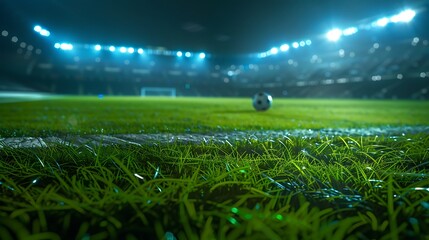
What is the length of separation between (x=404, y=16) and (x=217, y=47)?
77.4 feet

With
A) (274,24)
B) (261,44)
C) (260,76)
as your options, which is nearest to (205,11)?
(274,24)

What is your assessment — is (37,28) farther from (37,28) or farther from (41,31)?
(41,31)

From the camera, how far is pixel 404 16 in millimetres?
30000

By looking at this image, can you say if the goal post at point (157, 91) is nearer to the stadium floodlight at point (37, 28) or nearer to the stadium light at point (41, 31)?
the stadium light at point (41, 31)

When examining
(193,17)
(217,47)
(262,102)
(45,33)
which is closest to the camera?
(262,102)

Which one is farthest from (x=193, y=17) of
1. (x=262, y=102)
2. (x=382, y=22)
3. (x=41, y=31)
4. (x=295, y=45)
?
(x=295, y=45)

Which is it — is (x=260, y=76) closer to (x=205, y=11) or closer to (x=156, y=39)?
(x=156, y=39)

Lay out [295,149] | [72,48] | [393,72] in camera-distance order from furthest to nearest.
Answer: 1. [72,48]
2. [393,72]
3. [295,149]

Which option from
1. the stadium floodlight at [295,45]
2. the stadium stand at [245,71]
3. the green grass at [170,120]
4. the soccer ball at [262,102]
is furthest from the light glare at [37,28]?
the stadium floodlight at [295,45]

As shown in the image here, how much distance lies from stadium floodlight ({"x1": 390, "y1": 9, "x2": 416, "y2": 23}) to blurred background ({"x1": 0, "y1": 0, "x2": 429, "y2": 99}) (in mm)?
96

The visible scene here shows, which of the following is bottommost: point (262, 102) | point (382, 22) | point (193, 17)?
point (262, 102)

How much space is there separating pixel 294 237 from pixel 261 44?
4183 centimetres

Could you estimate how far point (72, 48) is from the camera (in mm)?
45375

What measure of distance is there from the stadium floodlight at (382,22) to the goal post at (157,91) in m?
29.3
